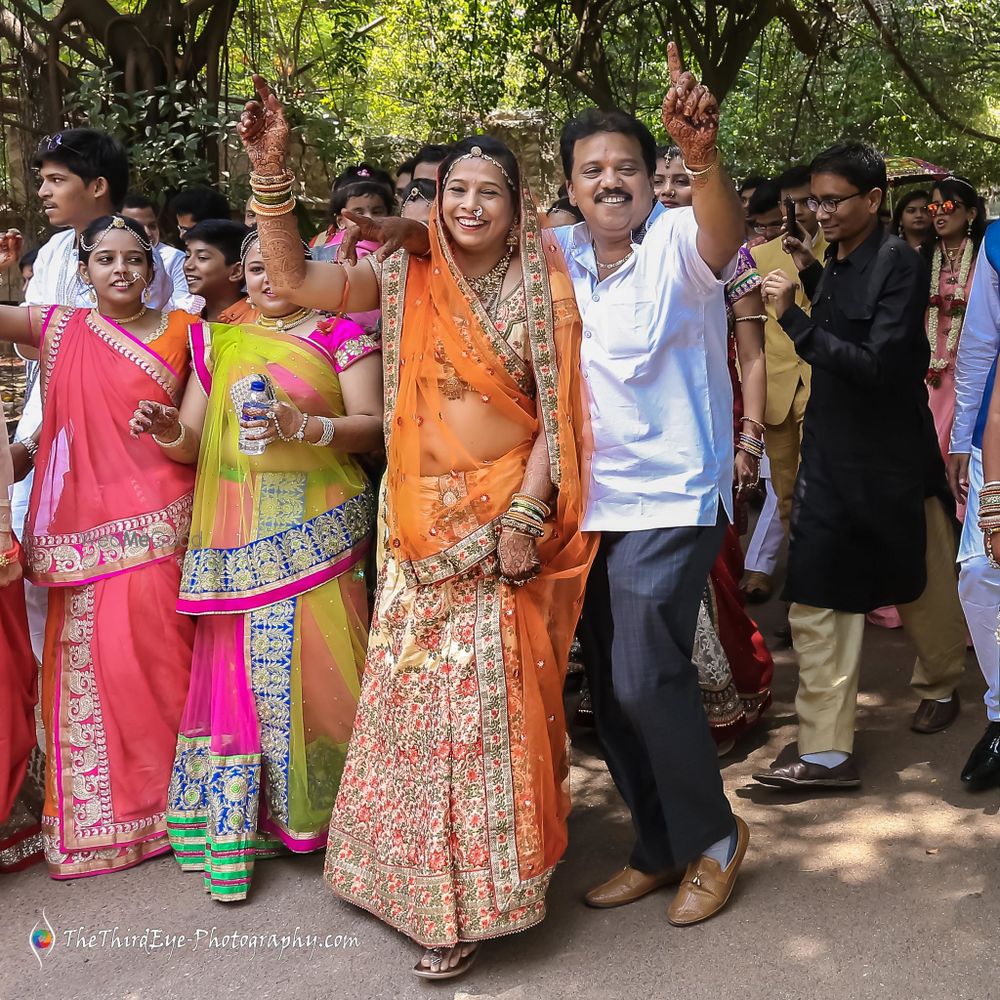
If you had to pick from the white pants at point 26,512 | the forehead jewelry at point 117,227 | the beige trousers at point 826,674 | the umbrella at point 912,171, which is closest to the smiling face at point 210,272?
the forehead jewelry at point 117,227

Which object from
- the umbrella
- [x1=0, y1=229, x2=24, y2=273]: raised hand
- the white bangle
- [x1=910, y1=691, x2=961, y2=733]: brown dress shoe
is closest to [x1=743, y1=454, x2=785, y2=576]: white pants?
[x1=910, y1=691, x2=961, y2=733]: brown dress shoe

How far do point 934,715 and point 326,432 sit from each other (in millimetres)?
2408

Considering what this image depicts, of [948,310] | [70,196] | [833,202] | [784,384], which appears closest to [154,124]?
[70,196]

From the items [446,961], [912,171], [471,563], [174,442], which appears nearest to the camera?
[446,961]

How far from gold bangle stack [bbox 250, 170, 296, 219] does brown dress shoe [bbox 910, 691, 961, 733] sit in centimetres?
283

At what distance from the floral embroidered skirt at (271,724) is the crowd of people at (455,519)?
10 mm

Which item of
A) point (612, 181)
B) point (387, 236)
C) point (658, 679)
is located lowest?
point (658, 679)

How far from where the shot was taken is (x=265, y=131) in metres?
2.60

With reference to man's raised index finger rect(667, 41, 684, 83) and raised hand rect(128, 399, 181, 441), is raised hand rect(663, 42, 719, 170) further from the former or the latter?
raised hand rect(128, 399, 181, 441)

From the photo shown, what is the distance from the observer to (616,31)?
402 inches

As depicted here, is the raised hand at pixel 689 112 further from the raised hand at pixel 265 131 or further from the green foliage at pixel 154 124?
the green foliage at pixel 154 124

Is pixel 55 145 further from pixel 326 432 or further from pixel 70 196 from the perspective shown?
pixel 326 432

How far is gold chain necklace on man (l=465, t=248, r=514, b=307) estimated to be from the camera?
2922mm

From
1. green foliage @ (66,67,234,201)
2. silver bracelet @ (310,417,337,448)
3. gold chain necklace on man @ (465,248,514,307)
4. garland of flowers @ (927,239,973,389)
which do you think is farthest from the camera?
green foliage @ (66,67,234,201)
